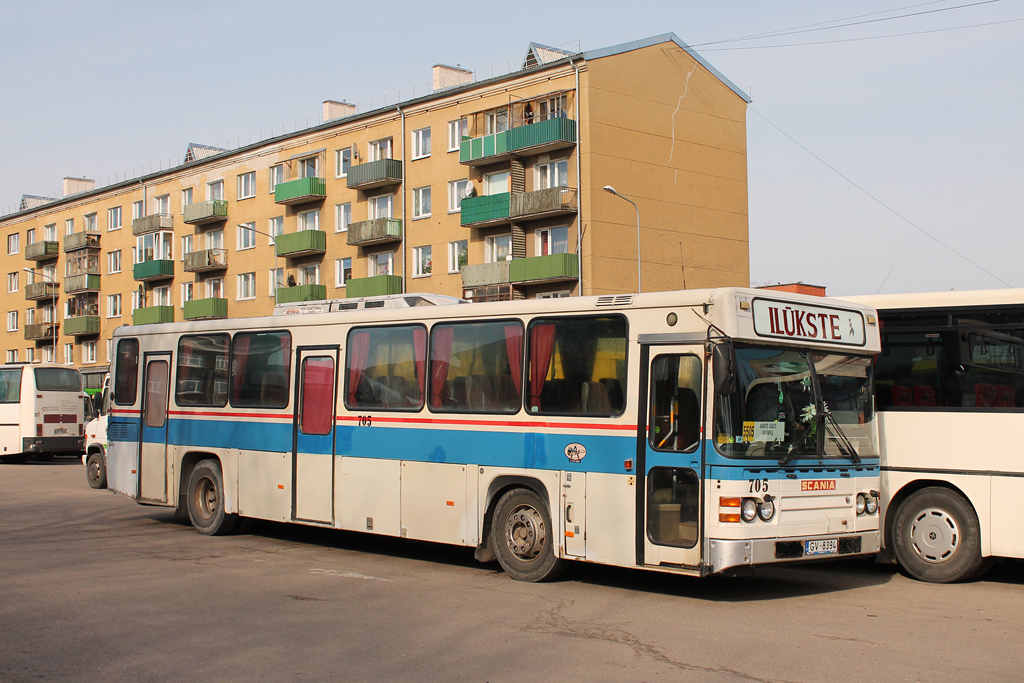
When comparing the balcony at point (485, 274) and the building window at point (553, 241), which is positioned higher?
the building window at point (553, 241)

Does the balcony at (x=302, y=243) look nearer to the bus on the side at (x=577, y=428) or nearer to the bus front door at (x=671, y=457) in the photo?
the bus on the side at (x=577, y=428)

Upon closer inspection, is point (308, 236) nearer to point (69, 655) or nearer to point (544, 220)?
point (544, 220)

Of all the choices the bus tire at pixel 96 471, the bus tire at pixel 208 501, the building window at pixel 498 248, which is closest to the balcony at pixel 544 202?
the building window at pixel 498 248

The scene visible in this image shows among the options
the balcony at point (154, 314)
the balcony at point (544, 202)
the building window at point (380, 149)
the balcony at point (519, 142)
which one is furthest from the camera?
the balcony at point (154, 314)

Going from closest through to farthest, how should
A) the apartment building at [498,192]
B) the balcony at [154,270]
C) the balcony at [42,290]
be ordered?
1. the apartment building at [498,192]
2. the balcony at [154,270]
3. the balcony at [42,290]

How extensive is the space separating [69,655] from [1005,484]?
8.80 m

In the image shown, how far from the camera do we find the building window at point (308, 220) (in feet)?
183

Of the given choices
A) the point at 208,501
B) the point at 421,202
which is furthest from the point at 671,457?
the point at 421,202

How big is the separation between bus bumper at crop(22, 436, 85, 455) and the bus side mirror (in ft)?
101

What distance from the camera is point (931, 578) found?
10953 millimetres

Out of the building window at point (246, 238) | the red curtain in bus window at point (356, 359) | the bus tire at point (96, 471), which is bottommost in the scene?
the bus tire at point (96, 471)

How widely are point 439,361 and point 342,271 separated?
43001mm

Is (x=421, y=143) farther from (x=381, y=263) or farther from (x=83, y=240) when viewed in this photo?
(x=83, y=240)

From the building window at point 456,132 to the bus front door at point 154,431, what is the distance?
3315cm
